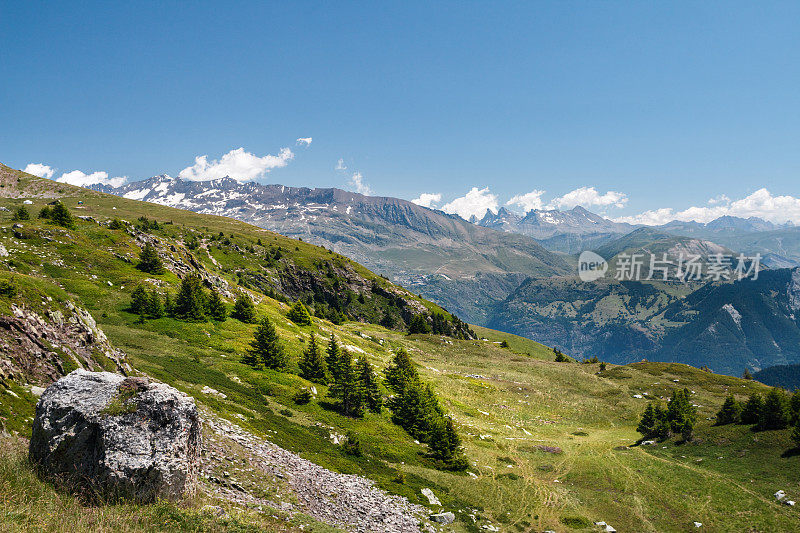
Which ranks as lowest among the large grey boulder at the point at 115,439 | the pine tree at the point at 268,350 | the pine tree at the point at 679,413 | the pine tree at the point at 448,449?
the pine tree at the point at 448,449

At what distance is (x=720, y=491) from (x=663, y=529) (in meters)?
10.3

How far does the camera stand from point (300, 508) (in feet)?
69.1

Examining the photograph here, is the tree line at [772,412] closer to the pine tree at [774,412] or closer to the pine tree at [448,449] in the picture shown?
the pine tree at [774,412]

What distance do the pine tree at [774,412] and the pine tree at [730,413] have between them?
4.37m

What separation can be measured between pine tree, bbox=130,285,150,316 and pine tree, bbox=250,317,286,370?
47.8 feet

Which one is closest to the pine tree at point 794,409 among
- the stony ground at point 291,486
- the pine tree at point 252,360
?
the stony ground at point 291,486

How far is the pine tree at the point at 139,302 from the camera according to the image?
45.9m

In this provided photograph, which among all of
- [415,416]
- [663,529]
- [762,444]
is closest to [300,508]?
[415,416]

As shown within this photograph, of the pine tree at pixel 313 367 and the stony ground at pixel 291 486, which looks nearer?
the stony ground at pixel 291 486

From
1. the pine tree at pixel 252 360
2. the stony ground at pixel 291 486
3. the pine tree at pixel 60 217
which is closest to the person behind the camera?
the stony ground at pixel 291 486

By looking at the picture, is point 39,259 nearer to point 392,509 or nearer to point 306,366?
point 306,366

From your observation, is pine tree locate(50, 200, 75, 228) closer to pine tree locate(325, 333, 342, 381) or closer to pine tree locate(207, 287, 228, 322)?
pine tree locate(207, 287, 228, 322)

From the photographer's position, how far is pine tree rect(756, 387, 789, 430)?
44.4m

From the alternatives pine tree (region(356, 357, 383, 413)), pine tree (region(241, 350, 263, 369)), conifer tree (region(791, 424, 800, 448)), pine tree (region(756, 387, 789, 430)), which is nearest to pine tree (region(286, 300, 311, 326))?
pine tree (region(241, 350, 263, 369))
